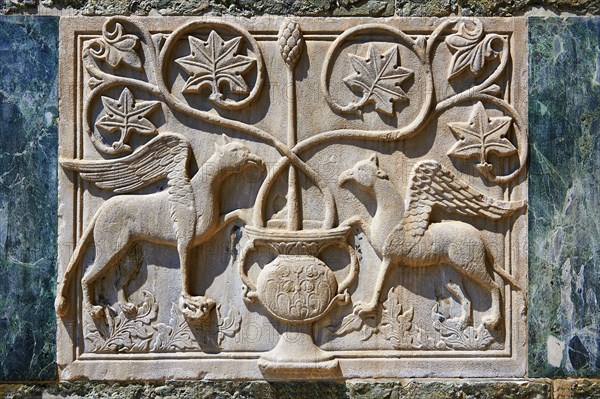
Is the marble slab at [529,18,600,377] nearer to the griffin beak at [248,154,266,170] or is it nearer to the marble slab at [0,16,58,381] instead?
the griffin beak at [248,154,266,170]

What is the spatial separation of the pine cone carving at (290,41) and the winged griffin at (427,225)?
2.50 feet

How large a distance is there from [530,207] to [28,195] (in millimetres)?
3048

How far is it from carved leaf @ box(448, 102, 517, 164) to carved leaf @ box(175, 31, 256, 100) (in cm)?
133

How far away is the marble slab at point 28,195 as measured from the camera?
4.52 meters

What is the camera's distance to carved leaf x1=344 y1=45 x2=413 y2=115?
179 inches

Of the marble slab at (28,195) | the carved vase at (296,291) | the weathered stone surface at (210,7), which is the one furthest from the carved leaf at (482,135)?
the marble slab at (28,195)

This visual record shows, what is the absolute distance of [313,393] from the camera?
14.7 ft

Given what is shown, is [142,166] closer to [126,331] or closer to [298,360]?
[126,331]

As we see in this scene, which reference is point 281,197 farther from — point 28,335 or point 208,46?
point 28,335

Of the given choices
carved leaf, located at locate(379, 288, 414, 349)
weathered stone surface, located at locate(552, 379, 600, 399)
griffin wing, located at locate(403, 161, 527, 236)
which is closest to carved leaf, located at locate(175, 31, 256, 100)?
griffin wing, located at locate(403, 161, 527, 236)

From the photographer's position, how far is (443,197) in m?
4.52

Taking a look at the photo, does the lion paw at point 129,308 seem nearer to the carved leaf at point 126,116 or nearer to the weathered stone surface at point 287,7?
the carved leaf at point 126,116

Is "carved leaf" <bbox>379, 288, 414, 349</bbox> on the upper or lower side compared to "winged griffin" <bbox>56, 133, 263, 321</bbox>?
lower

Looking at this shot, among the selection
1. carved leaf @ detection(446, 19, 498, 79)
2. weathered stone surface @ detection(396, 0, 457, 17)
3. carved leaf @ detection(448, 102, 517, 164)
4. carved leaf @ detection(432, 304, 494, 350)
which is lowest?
carved leaf @ detection(432, 304, 494, 350)
